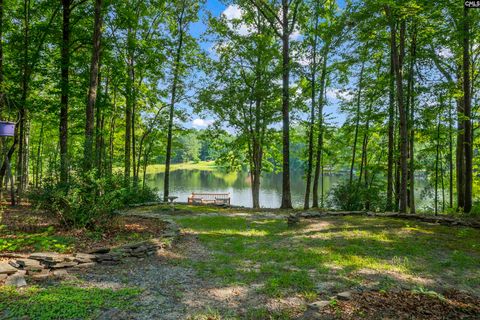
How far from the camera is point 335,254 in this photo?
5.09m

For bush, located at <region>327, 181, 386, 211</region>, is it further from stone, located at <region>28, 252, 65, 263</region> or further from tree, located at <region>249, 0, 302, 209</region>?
stone, located at <region>28, 252, 65, 263</region>

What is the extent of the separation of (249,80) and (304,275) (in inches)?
435

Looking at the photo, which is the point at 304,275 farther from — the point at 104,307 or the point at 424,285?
the point at 104,307

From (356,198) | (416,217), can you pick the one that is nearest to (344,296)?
(416,217)

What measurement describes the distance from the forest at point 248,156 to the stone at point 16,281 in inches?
0.8

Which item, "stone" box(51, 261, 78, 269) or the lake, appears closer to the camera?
"stone" box(51, 261, 78, 269)

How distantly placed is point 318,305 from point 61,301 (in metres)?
2.78

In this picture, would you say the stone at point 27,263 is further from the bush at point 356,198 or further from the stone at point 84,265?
the bush at point 356,198

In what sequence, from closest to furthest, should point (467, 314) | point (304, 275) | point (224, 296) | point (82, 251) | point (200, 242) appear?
point (467, 314) → point (224, 296) → point (304, 275) → point (82, 251) → point (200, 242)

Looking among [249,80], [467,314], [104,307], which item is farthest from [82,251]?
[249,80]

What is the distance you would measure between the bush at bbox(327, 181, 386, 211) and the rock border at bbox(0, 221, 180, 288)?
8378mm

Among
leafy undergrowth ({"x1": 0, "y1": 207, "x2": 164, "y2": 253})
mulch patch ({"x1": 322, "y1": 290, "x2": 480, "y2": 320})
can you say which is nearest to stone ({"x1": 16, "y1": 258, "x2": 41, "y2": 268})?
leafy undergrowth ({"x1": 0, "y1": 207, "x2": 164, "y2": 253})

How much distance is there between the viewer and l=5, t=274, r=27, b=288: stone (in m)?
3.28

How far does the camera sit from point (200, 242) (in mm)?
6082
